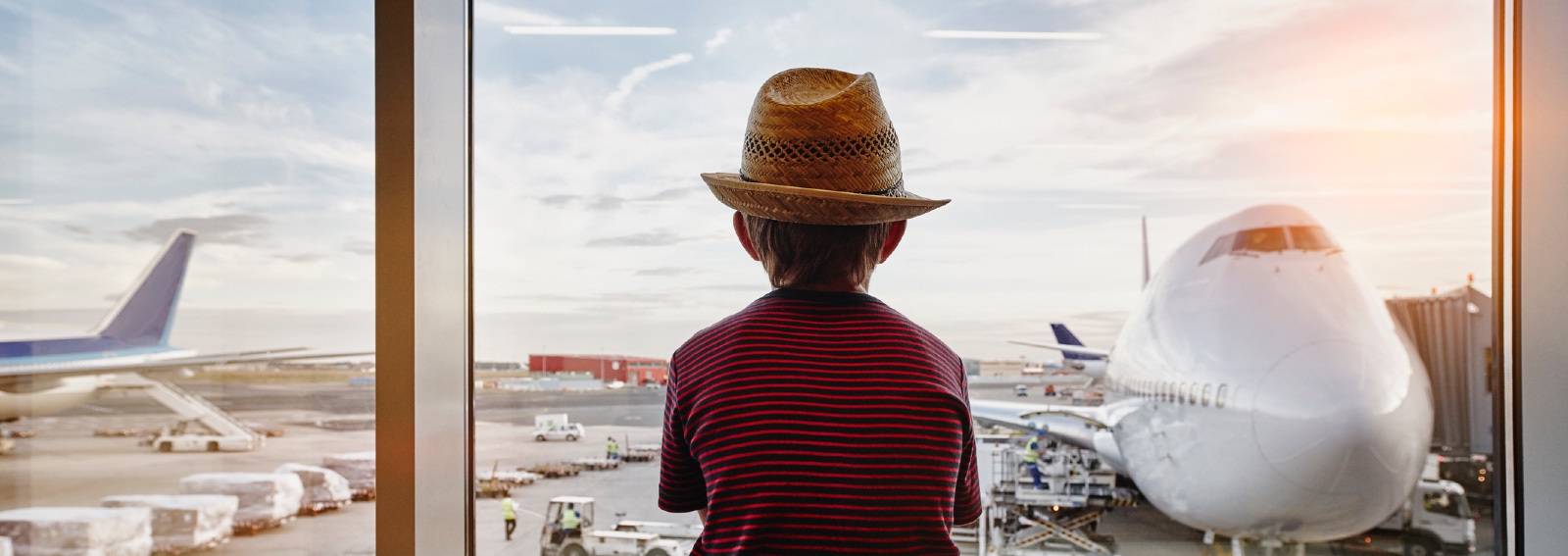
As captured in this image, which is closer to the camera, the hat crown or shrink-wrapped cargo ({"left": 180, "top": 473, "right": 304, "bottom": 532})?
the hat crown

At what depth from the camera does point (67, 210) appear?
0.81 meters

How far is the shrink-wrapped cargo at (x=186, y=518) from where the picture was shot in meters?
0.83

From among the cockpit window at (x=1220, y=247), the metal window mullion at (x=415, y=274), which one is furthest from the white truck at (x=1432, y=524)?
the metal window mullion at (x=415, y=274)

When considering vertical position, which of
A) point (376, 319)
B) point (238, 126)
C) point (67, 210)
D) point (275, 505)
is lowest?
point (275, 505)

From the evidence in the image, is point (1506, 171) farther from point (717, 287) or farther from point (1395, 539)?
point (1395, 539)

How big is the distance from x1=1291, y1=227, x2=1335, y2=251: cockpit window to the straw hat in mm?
2316

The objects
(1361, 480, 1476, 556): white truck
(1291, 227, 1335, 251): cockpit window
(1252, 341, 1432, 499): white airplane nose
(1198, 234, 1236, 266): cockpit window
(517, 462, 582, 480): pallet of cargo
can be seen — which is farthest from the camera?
(1198, 234, 1236, 266): cockpit window

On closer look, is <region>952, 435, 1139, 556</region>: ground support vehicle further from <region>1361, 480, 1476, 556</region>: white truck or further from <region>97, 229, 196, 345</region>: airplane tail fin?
<region>97, 229, 196, 345</region>: airplane tail fin

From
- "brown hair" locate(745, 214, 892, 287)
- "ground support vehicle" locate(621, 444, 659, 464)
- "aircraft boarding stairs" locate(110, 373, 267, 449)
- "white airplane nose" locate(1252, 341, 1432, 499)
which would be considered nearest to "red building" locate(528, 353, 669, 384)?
"ground support vehicle" locate(621, 444, 659, 464)

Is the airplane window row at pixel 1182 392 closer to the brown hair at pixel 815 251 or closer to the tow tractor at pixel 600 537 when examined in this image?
the tow tractor at pixel 600 537

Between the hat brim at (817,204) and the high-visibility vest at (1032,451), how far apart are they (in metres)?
1.93

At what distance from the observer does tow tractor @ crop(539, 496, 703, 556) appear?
1.22 m

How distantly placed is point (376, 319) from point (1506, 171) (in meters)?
1.34

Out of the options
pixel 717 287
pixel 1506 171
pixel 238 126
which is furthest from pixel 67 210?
pixel 1506 171
